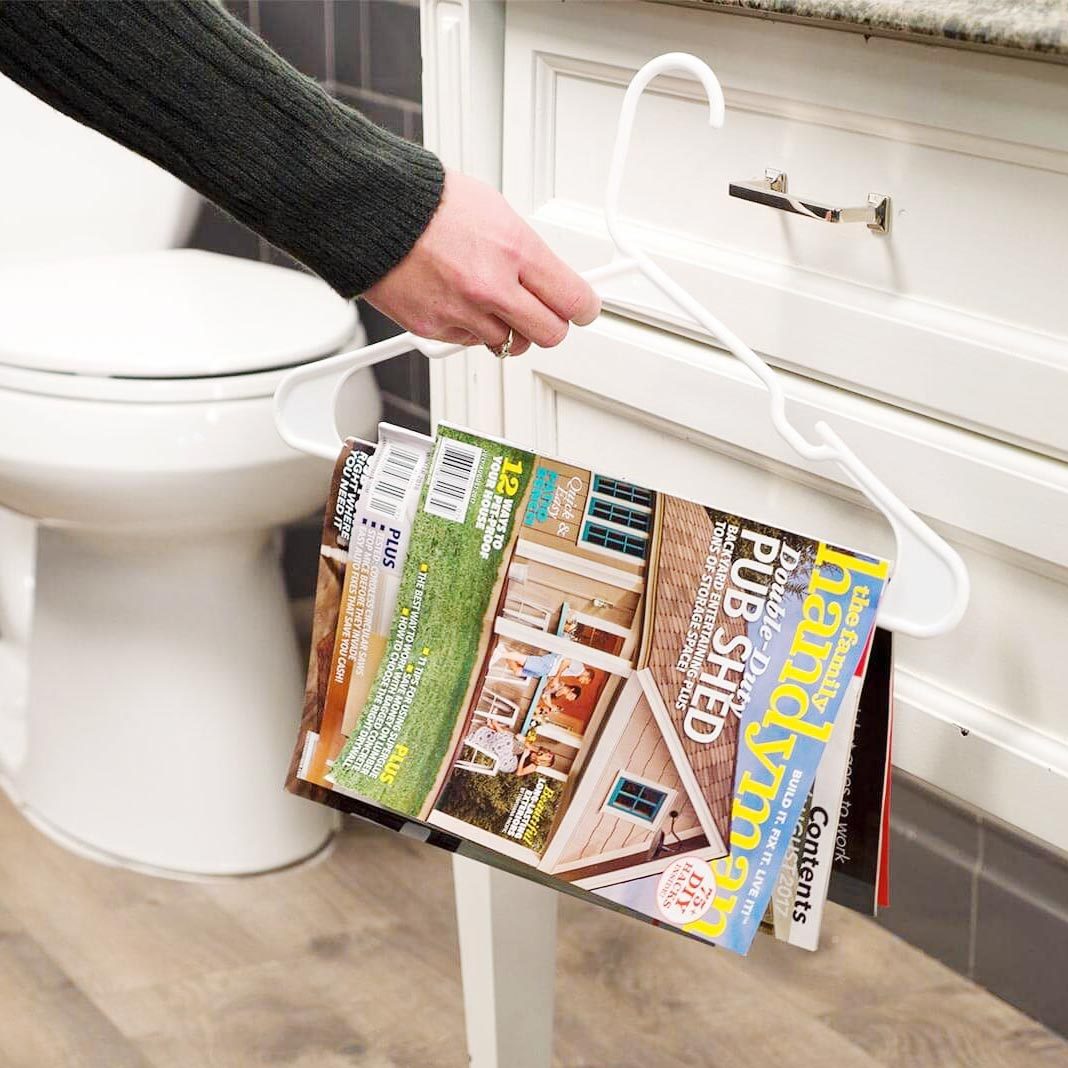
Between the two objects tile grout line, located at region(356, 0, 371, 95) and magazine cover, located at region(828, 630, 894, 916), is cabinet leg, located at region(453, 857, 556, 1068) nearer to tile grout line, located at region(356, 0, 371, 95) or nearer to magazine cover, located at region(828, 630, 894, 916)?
magazine cover, located at region(828, 630, 894, 916)

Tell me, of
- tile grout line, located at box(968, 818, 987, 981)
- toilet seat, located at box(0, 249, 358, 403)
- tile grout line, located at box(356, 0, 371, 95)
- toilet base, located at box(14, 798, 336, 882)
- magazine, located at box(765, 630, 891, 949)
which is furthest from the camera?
tile grout line, located at box(356, 0, 371, 95)

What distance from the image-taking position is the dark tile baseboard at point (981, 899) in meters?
1.15

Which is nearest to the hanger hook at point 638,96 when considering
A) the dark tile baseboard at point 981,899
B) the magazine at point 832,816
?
the magazine at point 832,816

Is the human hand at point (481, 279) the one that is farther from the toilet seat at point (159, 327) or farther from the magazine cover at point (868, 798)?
the toilet seat at point (159, 327)

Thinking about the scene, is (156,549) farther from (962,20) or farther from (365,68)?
(962,20)

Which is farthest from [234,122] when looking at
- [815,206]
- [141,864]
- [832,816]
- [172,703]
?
[141,864]

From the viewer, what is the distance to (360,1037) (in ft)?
3.65

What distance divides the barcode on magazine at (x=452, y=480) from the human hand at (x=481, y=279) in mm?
58

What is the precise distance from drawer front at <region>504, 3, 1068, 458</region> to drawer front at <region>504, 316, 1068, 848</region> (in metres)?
0.02

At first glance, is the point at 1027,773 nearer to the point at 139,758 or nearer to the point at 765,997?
the point at 765,997

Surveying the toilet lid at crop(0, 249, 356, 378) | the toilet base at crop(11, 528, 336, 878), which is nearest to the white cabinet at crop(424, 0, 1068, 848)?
the toilet lid at crop(0, 249, 356, 378)

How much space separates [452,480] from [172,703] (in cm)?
74

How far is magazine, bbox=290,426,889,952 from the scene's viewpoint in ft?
1.87

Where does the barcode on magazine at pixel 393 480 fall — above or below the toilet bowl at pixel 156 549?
above
